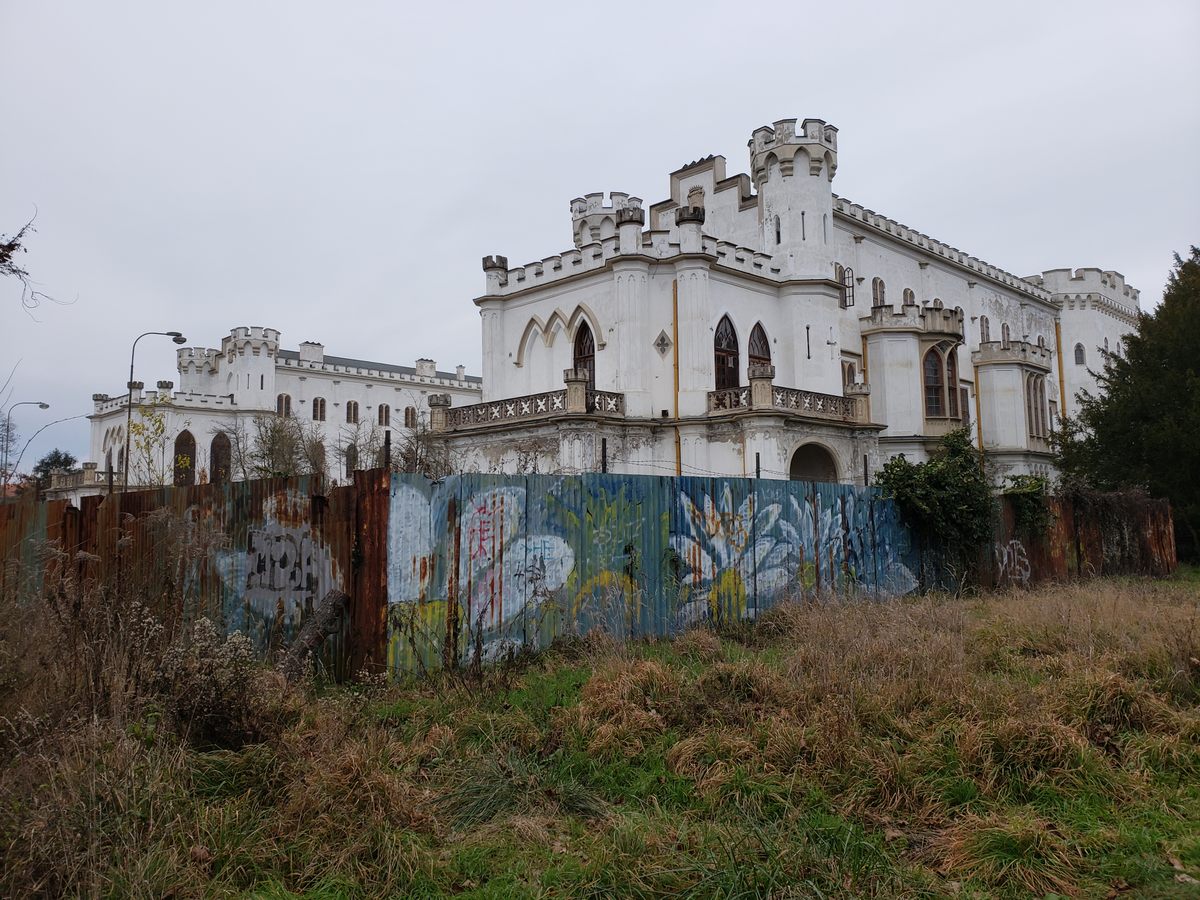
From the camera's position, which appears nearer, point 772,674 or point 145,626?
point 145,626

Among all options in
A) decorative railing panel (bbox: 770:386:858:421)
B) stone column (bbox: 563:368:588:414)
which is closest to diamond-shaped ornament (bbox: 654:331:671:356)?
stone column (bbox: 563:368:588:414)

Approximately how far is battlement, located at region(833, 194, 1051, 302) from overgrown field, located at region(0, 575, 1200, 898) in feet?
87.6

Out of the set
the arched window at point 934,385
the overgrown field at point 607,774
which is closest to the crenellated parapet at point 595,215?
the arched window at point 934,385

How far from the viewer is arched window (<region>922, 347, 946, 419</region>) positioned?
31.3 meters

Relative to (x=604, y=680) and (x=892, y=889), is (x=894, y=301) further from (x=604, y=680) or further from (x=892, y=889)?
(x=892, y=889)

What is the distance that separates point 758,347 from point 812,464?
13.5 feet

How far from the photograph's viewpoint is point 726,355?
83.9 feet

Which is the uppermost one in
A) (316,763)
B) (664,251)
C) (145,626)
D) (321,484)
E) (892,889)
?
(664,251)

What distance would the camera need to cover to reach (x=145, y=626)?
5934mm

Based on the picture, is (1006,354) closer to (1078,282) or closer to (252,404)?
(1078,282)

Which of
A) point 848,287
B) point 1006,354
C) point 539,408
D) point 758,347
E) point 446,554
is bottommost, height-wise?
point 446,554

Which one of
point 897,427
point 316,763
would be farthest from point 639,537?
point 897,427

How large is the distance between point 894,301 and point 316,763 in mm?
33018

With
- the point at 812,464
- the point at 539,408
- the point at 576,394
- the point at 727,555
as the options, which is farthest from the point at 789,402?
the point at 727,555
